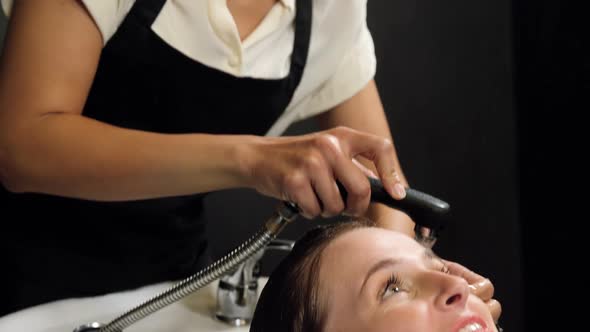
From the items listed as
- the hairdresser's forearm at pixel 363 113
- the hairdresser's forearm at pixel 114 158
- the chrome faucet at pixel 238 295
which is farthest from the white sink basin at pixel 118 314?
the hairdresser's forearm at pixel 363 113

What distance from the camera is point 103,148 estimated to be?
2.40ft

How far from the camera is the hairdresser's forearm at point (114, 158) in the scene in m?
0.71

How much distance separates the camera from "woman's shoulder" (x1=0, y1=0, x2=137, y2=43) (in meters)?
0.79

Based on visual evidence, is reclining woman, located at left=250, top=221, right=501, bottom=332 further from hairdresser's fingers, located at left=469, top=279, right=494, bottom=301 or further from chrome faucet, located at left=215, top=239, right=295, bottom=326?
chrome faucet, located at left=215, top=239, right=295, bottom=326

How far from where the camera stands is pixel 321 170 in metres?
0.65

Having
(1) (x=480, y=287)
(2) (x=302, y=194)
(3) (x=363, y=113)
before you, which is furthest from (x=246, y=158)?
(3) (x=363, y=113)

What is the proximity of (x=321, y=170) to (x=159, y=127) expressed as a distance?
356 mm

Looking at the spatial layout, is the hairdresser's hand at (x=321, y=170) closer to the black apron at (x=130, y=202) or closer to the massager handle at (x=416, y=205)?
the massager handle at (x=416, y=205)

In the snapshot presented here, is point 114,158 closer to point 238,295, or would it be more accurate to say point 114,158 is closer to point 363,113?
point 238,295

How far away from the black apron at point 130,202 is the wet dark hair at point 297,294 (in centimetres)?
25

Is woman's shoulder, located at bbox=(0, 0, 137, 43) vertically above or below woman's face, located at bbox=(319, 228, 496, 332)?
above

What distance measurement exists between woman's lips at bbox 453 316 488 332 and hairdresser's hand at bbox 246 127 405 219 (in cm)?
13

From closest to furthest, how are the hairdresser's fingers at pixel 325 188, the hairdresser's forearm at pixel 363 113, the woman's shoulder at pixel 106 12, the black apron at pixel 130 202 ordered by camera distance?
the hairdresser's fingers at pixel 325 188
the woman's shoulder at pixel 106 12
the black apron at pixel 130 202
the hairdresser's forearm at pixel 363 113

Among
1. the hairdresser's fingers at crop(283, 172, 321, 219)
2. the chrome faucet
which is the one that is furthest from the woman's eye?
the chrome faucet
